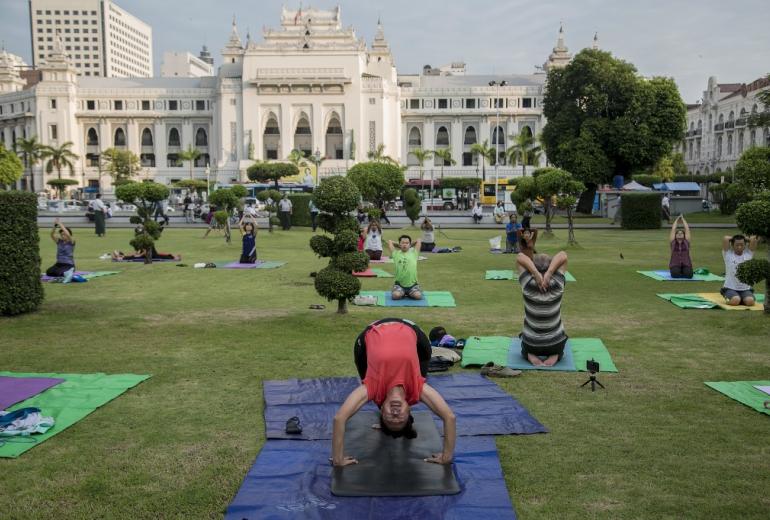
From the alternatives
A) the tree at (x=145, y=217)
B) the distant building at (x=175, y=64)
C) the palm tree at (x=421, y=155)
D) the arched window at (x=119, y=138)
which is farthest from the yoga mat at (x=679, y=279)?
the distant building at (x=175, y=64)

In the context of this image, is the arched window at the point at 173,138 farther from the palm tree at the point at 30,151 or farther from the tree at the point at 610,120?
the tree at the point at 610,120

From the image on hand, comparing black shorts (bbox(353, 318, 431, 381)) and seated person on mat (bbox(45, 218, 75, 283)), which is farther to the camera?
seated person on mat (bbox(45, 218, 75, 283))

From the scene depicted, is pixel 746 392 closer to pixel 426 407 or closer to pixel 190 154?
pixel 426 407

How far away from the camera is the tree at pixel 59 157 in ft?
265

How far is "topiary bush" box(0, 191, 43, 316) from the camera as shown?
11.2 metres

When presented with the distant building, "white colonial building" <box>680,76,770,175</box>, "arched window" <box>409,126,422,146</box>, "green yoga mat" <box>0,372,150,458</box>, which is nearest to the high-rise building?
the distant building

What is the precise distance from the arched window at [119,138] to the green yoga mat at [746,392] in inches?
3542

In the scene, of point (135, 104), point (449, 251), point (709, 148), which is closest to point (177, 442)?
point (449, 251)

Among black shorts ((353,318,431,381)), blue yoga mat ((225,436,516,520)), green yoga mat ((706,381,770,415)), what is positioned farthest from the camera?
green yoga mat ((706,381,770,415))

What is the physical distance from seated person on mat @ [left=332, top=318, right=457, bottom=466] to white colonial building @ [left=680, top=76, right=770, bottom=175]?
58.0 metres

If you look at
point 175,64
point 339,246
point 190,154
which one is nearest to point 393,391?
point 339,246

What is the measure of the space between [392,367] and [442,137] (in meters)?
85.5

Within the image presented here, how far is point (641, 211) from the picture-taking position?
33844 mm

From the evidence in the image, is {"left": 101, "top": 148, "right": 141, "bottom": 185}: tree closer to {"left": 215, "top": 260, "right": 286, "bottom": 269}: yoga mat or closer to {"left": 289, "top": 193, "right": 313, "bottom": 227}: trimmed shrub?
{"left": 289, "top": 193, "right": 313, "bottom": 227}: trimmed shrub
